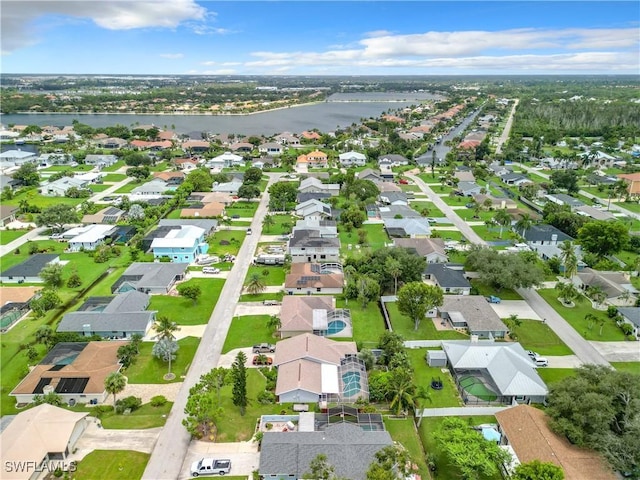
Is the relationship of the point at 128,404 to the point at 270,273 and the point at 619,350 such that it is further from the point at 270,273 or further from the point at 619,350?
the point at 619,350

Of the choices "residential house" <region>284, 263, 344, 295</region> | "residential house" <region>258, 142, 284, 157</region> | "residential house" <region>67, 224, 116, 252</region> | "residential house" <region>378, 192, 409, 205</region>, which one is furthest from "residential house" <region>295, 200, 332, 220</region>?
"residential house" <region>258, 142, 284, 157</region>

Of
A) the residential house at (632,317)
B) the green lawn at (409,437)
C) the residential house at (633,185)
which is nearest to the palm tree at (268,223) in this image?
the green lawn at (409,437)

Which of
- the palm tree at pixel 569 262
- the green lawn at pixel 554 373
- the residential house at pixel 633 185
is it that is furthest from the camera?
the residential house at pixel 633 185

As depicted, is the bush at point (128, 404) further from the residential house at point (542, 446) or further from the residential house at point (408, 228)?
the residential house at point (408, 228)

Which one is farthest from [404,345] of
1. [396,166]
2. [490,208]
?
[396,166]

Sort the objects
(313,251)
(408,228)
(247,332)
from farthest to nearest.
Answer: (408,228) < (313,251) < (247,332)

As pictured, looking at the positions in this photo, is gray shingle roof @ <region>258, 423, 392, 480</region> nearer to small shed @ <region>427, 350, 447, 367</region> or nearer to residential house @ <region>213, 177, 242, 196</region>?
small shed @ <region>427, 350, 447, 367</region>

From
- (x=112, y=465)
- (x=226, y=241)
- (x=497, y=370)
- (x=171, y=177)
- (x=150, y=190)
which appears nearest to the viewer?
(x=112, y=465)

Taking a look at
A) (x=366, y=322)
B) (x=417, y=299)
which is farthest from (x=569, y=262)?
(x=366, y=322)
